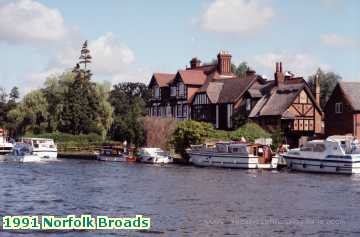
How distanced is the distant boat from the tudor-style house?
50.4 ft

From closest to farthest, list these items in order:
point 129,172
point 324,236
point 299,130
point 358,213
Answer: point 324,236
point 358,213
point 129,172
point 299,130

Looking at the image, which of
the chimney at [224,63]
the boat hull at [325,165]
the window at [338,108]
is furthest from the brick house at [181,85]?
the boat hull at [325,165]

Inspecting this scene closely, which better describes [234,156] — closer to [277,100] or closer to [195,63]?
[277,100]

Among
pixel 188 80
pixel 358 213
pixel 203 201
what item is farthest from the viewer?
pixel 188 80

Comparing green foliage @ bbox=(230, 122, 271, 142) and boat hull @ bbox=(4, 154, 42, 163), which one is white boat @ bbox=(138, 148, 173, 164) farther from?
boat hull @ bbox=(4, 154, 42, 163)

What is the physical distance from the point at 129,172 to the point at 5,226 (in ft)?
115

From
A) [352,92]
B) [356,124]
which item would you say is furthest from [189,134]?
[352,92]

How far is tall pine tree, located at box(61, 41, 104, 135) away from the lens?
104 m

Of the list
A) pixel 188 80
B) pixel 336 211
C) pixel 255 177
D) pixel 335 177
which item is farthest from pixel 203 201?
pixel 188 80

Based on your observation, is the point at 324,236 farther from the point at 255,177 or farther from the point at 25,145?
the point at 25,145

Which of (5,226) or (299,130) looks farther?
A: (299,130)

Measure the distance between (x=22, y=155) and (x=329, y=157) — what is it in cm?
3793

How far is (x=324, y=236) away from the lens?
29359mm

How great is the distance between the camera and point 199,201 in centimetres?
4028
